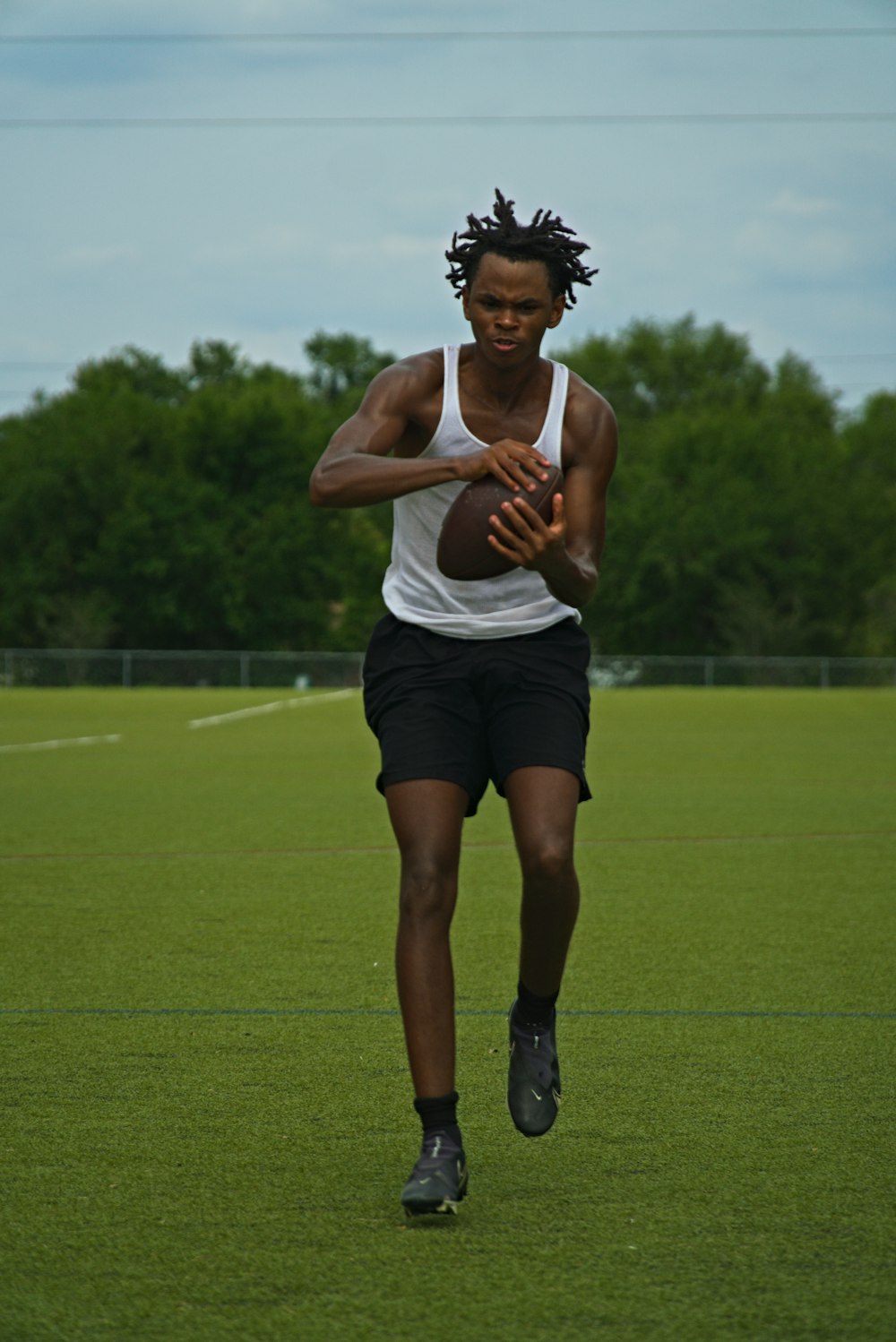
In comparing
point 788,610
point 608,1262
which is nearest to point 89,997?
point 608,1262

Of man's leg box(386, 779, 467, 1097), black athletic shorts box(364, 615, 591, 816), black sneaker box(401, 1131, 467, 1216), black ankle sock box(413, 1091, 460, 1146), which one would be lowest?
black sneaker box(401, 1131, 467, 1216)

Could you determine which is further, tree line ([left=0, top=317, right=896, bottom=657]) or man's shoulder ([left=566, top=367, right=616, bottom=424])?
tree line ([left=0, top=317, right=896, bottom=657])

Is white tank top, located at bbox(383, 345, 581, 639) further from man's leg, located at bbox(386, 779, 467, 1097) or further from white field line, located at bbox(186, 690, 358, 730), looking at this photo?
white field line, located at bbox(186, 690, 358, 730)

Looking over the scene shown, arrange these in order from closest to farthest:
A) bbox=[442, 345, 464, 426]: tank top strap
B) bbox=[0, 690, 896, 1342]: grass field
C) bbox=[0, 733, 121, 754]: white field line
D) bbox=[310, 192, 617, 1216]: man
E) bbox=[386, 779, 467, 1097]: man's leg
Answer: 1. bbox=[0, 690, 896, 1342]: grass field
2. bbox=[386, 779, 467, 1097]: man's leg
3. bbox=[310, 192, 617, 1216]: man
4. bbox=[442, 345, 464, 426]: tank top strap
5. bbox=[0, 733, 121, 754]: white field line

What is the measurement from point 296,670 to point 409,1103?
4941 cm

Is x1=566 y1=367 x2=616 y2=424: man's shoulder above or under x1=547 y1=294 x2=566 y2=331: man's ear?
under

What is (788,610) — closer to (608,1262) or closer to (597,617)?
(597,617)

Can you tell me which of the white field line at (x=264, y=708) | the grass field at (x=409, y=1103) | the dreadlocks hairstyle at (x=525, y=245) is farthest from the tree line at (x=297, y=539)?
the dreadlocks hairstyle at (x=525, y=245)

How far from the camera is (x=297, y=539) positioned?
68.2 m

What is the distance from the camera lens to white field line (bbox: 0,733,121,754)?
21.9 metres

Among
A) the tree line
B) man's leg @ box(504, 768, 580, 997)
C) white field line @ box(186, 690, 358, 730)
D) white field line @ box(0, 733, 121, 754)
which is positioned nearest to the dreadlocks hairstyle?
man's leg @ box(504, 768, 580, 997)

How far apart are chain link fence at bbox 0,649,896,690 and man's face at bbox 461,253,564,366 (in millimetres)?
47696

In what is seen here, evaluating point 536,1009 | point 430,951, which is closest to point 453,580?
point 430,951

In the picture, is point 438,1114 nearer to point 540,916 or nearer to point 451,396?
point 540,916
